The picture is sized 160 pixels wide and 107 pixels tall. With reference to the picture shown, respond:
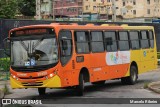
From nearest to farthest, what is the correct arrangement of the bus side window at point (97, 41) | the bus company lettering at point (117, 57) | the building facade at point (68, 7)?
the bus side window at point (97, 41), the bus company lettering at point (117, 57), the building facade at point (68, 7)

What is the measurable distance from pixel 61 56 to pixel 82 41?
2.09m

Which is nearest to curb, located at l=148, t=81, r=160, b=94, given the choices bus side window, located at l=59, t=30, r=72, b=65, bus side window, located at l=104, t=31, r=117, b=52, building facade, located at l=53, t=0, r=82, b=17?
bus side window, located at l=104, t=31, r=117, b=52

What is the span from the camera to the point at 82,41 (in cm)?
1942

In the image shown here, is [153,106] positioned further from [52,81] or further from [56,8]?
[56,8]

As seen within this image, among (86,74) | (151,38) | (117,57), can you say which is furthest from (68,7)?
(86,74)

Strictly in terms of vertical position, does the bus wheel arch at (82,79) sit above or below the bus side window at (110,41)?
below

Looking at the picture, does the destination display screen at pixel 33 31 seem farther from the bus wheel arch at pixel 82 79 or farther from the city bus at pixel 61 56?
the bus wheel arch at pixel 82 79

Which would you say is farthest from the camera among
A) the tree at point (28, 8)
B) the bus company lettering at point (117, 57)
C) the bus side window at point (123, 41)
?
the tree at point (28, 8)

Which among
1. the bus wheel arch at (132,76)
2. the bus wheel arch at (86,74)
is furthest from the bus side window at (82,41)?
the bus wheel arch at (132,76)

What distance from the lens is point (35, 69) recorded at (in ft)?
57.0

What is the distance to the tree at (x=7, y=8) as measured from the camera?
58562 millimetres

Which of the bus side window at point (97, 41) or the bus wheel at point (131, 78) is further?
the bus wheel at point (131, 78)

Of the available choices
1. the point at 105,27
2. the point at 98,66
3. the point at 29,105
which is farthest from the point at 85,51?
the point at 29,105

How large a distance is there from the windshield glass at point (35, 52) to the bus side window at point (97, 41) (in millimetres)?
3157
